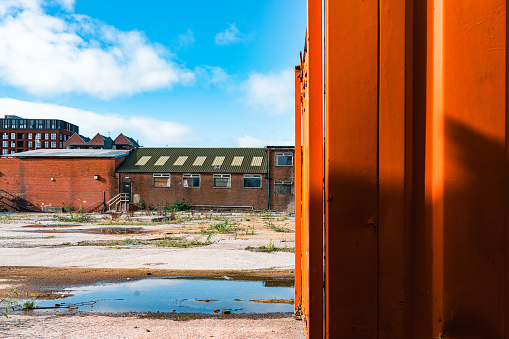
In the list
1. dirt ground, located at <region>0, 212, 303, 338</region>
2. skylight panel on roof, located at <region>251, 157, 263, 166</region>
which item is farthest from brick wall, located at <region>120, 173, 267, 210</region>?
dirt ground, located at <region>0, 212, 303, 338</region>

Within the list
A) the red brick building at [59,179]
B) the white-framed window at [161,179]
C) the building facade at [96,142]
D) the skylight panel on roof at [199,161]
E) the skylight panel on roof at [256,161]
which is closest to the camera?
the red brick building at [59,179]

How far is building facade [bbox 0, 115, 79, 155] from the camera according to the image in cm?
9231

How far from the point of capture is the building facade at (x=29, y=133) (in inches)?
3634

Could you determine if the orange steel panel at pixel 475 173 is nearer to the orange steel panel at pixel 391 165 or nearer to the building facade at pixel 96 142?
the orange steel panel at pixel 391 165

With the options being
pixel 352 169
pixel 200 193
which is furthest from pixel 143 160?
pixel 352 169

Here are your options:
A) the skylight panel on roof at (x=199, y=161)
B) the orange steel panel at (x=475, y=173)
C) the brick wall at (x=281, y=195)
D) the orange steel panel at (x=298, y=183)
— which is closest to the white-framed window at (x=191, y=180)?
the skylight panel on roof at (x=199, y=161)

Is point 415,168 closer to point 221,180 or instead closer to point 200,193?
point 221,180

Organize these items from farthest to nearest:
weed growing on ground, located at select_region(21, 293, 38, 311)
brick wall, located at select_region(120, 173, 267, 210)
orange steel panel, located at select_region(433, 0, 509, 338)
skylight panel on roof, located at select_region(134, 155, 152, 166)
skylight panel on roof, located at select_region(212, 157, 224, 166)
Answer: skylight panel on roof, located at select_region(134, 155, 152, 166), skylight panel on roof, located at select_region(212, 157, 224, 166), brick wall, located at select_region(120, 173, 267, 210), weed growing on ground, located at select_region(21, 293, 38, 311), orange steel panel, located at select_region(433, 0, 509, 338)

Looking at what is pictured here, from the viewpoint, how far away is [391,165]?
138 cm

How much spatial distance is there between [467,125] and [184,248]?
29.6 feet

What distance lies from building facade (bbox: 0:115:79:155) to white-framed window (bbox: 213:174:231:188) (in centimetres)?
7956

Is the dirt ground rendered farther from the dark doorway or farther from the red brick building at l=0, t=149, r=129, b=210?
the red brick building at l=0, t=149, r=129, b=210

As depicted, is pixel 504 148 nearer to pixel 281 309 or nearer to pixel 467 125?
pixel 467 125

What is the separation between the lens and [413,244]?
140 centimetres
